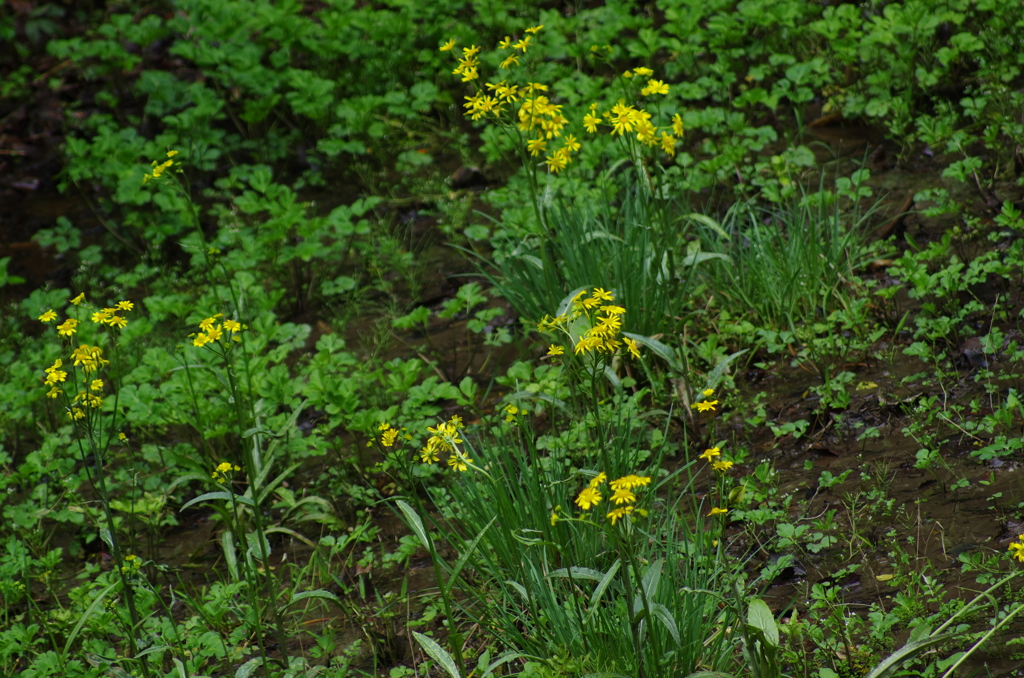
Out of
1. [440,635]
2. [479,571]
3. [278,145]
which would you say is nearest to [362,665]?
[440,635]

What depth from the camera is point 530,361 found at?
3369mm

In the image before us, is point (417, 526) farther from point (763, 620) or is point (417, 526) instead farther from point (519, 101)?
point (519, 101)

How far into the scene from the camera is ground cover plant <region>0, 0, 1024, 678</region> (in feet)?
6.81

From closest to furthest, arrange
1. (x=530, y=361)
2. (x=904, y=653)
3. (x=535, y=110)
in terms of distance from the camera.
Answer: (x=904, y=653), (x=535, y=110), (x=530, y=361)

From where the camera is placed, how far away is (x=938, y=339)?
2.87 metres

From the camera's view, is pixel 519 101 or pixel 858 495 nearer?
pixel 858 495

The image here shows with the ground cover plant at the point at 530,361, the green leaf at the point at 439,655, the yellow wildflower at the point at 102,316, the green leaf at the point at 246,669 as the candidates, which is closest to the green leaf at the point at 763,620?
the ground cover plant at the point at 530,361

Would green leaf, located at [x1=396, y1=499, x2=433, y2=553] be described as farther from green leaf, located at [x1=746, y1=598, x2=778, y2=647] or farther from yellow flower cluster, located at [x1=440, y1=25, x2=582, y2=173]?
yellow flower cluster, located at [x1=440, y1=25, x2=582, y2=173]

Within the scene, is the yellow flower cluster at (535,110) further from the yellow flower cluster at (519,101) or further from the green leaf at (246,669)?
the green leaf at (246,669)

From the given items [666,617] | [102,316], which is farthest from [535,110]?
[666,617]

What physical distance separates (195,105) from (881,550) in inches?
183

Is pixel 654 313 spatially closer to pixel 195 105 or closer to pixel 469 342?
pixel 469 342

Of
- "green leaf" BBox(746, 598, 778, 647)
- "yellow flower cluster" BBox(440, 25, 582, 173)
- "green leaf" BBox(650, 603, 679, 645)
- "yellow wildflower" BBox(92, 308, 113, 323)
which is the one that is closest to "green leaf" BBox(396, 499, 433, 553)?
"green leaf" BBox(650, 603, 679, 645)

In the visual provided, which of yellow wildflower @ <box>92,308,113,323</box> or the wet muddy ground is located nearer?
yellow wildflower @ <box>92,308,113,323</box>
